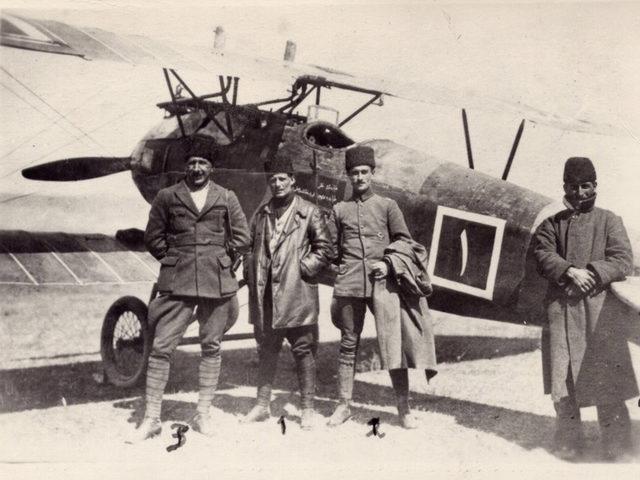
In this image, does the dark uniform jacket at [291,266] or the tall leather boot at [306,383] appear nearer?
the dark uniform jacket at [291,266]

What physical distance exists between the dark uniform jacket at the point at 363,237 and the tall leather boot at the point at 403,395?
69 cm

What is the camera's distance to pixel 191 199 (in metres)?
4.73

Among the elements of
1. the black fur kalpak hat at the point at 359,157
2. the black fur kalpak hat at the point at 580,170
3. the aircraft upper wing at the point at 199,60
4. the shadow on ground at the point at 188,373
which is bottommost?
the shadow on ground at the point at 188,373

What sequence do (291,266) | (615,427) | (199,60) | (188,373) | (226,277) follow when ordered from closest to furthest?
1. (615,427)
2. (226,277)
3. (291,266)
4. (199,60)
5. (188,373)

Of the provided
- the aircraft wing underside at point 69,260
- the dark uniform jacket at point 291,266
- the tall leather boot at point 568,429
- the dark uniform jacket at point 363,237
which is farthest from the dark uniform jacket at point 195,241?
the tall leather boot at point 568,429

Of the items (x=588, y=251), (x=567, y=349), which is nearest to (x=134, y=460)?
(x=567, y=349)

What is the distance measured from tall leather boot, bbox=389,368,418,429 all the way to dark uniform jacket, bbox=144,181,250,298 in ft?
4.86

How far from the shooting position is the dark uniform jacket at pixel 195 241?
182 inches

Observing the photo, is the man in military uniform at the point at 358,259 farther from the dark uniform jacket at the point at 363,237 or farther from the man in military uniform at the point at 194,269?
the man in military uniform at the point at 194,269

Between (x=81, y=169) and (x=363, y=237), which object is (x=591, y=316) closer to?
(x=363, y=237)

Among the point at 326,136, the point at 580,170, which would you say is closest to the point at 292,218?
the point at 326,136

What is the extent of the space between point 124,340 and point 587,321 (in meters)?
4.37

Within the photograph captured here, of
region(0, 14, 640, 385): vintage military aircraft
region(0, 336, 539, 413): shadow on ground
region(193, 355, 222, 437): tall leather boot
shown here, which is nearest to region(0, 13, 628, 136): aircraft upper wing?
region(0, 14, 640, 385): vintage military aircraft

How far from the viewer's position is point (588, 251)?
4.41 m
